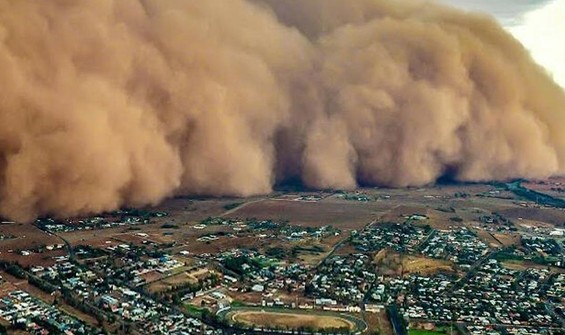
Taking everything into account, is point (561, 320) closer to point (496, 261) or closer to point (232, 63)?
point (496, 261)

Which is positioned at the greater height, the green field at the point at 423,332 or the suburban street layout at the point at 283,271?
the suburban street layout at the point at 283,271

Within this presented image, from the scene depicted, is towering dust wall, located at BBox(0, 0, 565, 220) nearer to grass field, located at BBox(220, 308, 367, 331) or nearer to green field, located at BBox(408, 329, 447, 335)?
grass field, located at BBox(220, 308, 367, 331)

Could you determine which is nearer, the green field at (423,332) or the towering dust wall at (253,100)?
the green field at (423,332)

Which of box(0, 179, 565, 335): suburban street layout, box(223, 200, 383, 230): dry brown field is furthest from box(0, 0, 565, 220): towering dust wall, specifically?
box(223, 200, 383, 230): dry brown field

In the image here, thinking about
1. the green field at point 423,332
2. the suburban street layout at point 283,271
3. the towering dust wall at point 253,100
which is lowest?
the green field at point 423,332

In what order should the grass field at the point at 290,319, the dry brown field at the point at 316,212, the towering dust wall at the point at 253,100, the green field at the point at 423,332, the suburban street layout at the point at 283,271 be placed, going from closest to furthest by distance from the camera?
the green field at the point at 423,332, the grass field at the point at 290,319, the suburban street layout at the point at 283,271, the towering dust wall at the point at 253,100, the dry brown field at the point at 316,212

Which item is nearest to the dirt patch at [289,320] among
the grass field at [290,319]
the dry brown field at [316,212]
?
the grass field at [290,319]

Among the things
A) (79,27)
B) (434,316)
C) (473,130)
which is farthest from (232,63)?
(434,316)

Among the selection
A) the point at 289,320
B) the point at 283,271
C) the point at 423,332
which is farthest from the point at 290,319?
the point at 283,271

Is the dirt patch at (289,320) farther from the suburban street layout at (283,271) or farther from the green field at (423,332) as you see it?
the green field at (423,332)

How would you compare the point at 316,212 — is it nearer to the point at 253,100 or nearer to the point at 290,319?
the point at 253,100

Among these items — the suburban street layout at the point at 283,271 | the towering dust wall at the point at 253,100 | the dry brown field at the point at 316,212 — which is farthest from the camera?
the dry brown field at the point at 316,212
